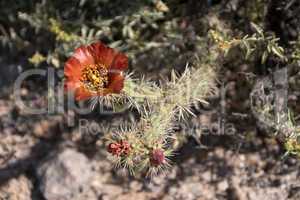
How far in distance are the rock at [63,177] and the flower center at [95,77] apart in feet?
2.40

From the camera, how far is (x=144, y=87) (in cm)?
232

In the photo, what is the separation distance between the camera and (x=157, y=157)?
209 cm

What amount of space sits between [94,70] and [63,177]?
77cm

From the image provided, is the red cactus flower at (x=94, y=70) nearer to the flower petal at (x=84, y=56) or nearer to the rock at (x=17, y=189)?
the flower petal at (x=84, y=56)

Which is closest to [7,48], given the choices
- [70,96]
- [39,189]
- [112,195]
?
[70,96]

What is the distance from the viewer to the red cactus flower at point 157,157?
209 centimetres

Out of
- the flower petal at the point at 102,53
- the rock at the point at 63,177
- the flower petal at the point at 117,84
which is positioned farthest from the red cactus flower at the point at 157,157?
the rock at the point at 63,177

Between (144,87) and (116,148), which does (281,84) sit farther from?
(116,148)

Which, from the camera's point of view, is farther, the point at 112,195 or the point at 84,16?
the point at 84,16

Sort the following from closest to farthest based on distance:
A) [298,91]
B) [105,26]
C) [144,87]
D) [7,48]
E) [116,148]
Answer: [116,148], [144,87], [298,91], [105,26], [7,48]

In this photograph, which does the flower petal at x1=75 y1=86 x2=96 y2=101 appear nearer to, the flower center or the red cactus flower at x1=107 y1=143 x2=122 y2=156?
the flower center

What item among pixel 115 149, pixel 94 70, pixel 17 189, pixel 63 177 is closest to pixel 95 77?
pixel 94 70

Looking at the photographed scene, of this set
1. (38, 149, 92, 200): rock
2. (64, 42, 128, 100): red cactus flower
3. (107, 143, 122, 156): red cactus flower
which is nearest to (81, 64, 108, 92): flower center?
(64, 42, 128, 100): red cactus flower

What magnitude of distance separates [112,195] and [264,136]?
0.84 meters
